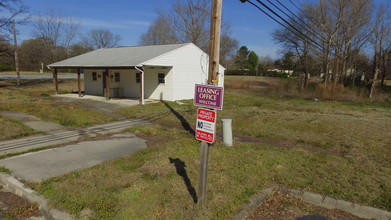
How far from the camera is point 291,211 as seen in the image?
3930 mm

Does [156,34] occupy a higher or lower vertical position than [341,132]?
higher

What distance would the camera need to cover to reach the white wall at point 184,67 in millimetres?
16500

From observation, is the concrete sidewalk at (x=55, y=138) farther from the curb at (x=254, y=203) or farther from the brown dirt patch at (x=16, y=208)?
the curb at (x=254, y=203)

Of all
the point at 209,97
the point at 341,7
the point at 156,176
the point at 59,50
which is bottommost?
the point at 156,176

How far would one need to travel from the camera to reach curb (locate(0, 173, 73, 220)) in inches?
142

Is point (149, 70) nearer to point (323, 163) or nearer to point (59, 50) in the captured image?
point (323, 163)

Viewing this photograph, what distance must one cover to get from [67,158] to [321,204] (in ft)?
17.7

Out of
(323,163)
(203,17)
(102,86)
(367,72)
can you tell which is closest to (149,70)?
(102,86)

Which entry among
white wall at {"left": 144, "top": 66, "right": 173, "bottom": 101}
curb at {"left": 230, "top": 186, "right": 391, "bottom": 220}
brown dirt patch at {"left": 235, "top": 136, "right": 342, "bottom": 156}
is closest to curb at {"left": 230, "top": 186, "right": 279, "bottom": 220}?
curb at {"left": 230, "top": 186, "right": 391, "bottom": 220}

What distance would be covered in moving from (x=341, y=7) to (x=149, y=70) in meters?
18.6

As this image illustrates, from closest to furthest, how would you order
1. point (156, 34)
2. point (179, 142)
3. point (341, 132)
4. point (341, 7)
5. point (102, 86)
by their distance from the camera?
point (179, 142) < point (341, 132) < point (102, 86) < point (341, 7) < point (156, 34)

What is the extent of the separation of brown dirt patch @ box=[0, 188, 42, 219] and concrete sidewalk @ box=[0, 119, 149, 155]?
2625mm

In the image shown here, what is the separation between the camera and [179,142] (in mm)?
7277

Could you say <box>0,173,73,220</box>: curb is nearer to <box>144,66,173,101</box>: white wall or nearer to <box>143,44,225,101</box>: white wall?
<box>143,44,225,101</box>: white wall
